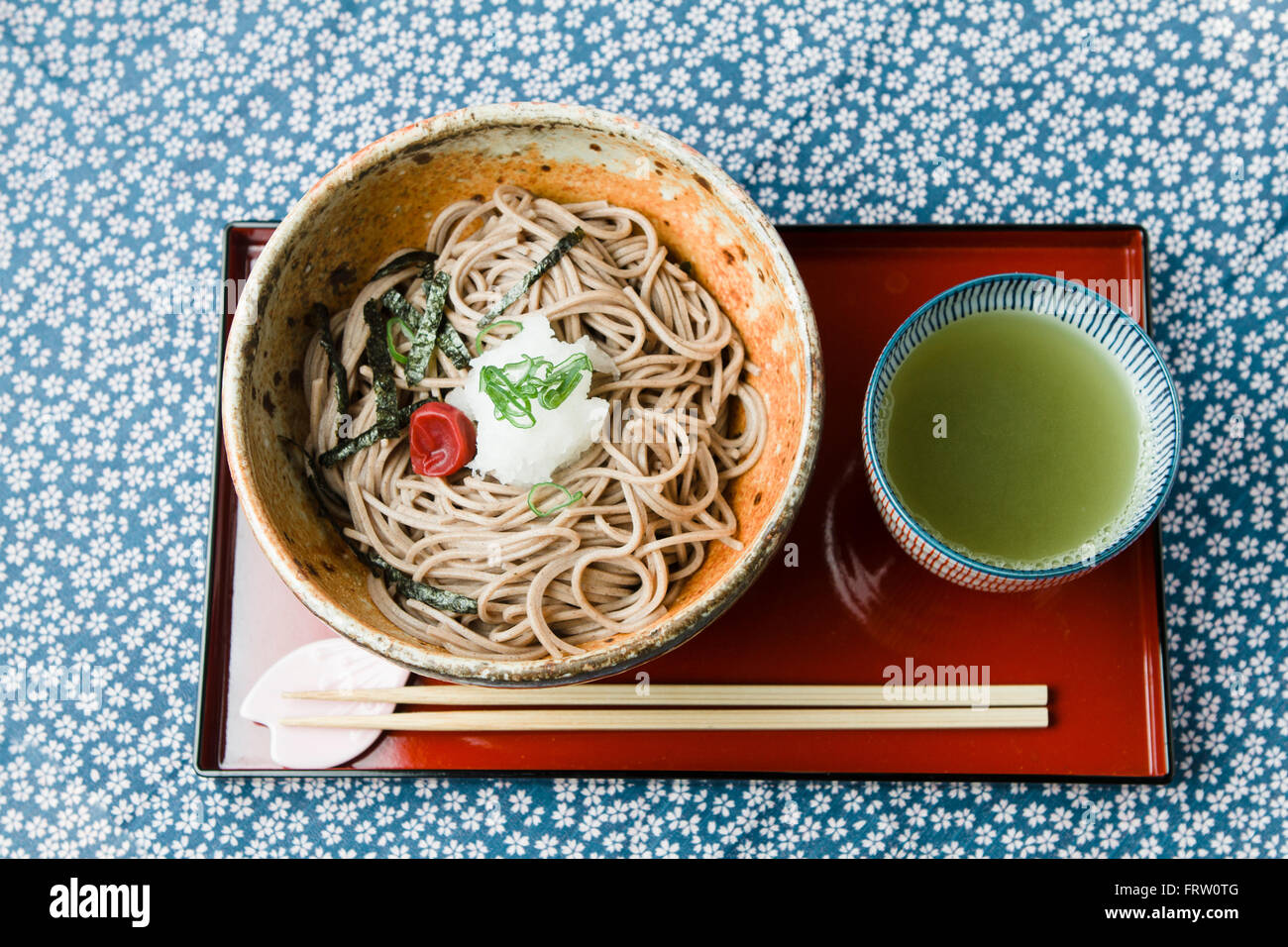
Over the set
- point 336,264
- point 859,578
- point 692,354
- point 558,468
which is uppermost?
point 336,264

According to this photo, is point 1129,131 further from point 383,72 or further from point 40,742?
point 40,742

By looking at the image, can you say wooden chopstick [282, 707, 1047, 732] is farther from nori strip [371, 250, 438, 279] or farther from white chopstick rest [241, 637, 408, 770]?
nori strip [371, 250, 438, 279]

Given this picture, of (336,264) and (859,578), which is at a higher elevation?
(336,264)

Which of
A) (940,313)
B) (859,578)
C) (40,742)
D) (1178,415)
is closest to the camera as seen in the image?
(1178,415)

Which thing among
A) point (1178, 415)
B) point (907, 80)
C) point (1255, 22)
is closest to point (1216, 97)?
point (1255, 22)
